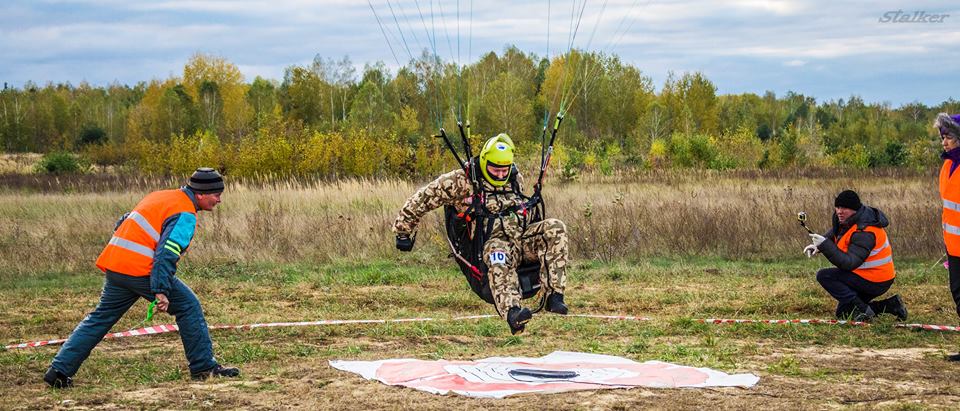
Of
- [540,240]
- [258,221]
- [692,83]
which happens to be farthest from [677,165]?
[692,83]

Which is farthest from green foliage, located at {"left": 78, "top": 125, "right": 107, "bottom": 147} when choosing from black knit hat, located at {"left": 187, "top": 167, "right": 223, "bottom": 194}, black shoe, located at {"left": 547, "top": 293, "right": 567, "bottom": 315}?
black shoe, located at {"left": 547, "top": 293, "right": 567, "bottom": 315}

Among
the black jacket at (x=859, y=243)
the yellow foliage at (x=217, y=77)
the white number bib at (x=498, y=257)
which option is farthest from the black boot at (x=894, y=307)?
the yellow foliage at (x=217, y=77)

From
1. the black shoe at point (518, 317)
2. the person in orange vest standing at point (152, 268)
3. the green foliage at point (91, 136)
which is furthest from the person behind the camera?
the green foliage at point (91, 136)

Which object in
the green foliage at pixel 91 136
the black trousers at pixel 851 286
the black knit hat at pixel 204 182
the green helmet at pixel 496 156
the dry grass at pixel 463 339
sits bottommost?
the dry grass at pixel 463 339

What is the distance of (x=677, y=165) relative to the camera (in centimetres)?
3834

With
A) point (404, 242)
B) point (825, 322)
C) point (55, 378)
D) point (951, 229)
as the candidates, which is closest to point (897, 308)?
point (825, 322)

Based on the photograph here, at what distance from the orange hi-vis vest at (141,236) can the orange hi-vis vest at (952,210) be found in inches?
249

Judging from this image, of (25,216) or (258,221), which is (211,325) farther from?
(25,216)

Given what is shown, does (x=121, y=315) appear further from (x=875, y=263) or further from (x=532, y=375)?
(x=875, y=263)

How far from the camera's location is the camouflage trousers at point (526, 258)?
7.80m

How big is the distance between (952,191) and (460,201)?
4232 mm

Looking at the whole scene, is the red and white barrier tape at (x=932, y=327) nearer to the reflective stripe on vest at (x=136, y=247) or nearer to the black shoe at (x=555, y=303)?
the black shoe at (x=555, y=303)

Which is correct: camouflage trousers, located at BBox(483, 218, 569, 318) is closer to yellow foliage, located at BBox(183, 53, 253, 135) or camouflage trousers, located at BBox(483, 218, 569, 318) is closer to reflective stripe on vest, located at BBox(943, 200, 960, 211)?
Result: reflective stripe on vest, located at BBox(943, 200, 960, 211)

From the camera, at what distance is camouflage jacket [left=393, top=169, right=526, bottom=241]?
8117mm
